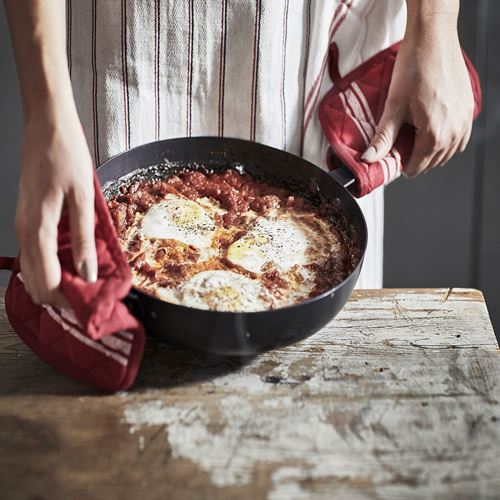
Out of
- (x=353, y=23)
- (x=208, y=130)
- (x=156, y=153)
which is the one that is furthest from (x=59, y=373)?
(x=353, y=23)

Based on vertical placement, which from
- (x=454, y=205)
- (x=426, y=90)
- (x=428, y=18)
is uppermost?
(x=428, y=18)

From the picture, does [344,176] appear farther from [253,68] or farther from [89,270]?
[89,270]

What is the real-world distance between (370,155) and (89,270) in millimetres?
580

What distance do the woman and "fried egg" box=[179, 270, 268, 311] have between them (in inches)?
14.8

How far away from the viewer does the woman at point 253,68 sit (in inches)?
54.7

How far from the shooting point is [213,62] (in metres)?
1.44

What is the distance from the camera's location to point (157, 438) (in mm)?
1026

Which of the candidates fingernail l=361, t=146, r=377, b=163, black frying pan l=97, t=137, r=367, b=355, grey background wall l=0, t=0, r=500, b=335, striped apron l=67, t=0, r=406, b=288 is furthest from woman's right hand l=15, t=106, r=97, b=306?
grey background wall l=0, t=0, r=500, b=335

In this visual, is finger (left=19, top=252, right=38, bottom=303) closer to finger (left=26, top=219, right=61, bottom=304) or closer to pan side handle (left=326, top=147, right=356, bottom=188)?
finger (left=26, top=219, right=61, bottom=304)

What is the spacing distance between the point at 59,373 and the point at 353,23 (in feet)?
2.80

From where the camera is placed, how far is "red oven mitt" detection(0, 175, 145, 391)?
99cm

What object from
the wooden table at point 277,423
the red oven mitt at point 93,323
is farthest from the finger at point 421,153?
the red oven mitt at point 93,323

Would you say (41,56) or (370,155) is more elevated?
(41,56)

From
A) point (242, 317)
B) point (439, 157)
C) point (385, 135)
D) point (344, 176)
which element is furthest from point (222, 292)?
point (439, 157)
